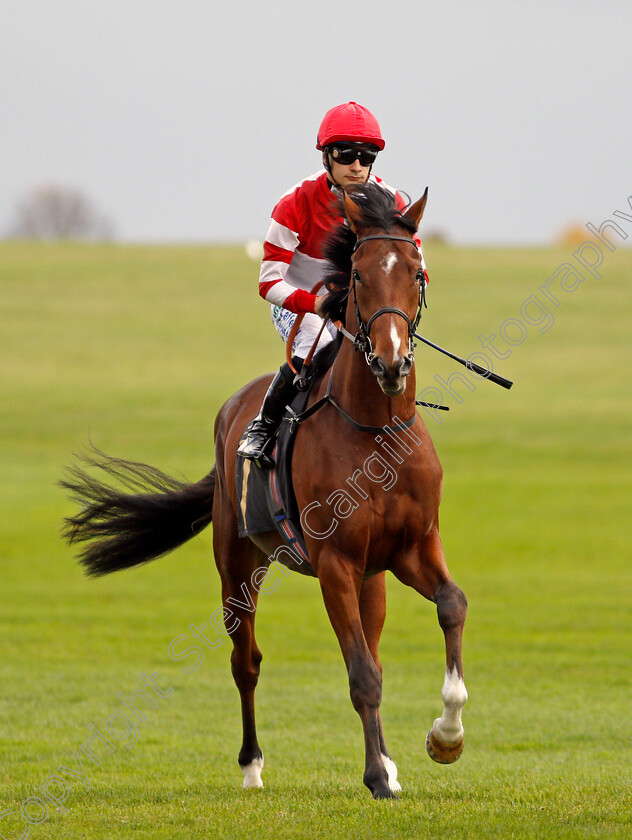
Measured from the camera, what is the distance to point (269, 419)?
19.3 feet

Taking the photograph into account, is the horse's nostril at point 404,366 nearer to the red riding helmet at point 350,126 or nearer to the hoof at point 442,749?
the red riding helmet at point 350,126

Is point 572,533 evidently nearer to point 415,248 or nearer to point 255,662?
point 255,662

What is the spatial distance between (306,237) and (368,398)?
3.86 feet

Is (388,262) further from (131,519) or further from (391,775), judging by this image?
(131,519)

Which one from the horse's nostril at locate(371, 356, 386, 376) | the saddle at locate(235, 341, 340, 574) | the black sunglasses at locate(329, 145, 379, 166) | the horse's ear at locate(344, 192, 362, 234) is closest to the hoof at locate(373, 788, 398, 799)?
the saddle at locate(235, 341, 340, 574)

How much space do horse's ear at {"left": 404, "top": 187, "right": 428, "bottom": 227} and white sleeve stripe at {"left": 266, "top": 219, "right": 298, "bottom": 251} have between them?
0.94 m

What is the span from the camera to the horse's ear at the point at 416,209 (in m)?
5.04

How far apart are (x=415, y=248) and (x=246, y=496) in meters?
1.89

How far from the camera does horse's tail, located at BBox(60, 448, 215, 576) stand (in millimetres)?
7555

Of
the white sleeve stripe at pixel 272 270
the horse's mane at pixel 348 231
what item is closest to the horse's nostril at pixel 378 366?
the horse's mane at pixel 348 231

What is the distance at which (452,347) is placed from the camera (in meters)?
36.0

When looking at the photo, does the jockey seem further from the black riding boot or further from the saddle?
the saddle

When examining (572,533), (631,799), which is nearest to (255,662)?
(631,799)

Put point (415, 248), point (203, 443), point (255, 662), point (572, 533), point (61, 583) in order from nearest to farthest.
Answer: point (415, 248) < point (255, 662) < point (61, 583) < point (572, 533) < point (203, 443)
